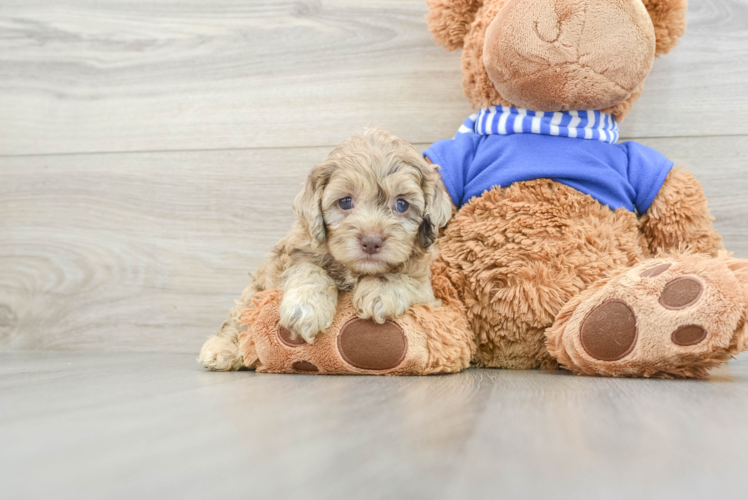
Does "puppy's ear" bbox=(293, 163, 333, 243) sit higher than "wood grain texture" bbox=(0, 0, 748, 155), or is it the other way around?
"wood grain texture" bbox=(0, 0, 748, 155)

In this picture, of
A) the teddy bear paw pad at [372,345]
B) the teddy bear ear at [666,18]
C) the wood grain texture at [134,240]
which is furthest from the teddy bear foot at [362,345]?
the teddy bear ear at [666,18]

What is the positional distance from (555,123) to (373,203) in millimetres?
517

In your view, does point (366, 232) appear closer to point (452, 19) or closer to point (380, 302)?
point (380, 302)

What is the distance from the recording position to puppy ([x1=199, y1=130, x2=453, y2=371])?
122cm

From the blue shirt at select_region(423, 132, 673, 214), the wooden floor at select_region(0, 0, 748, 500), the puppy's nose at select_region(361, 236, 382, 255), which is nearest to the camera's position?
the puppy's nose at select_region(361, 236, 382, 255)

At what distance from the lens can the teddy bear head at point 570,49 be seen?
50.8 inches

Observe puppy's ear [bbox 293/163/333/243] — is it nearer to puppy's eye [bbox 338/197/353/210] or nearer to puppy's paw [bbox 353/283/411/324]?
puppy's eye [bbox 338/197/353/210]

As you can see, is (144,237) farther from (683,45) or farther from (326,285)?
(683,45)

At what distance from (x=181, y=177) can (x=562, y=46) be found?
4.24 feet

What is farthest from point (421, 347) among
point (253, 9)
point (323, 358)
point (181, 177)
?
point (253, 9)

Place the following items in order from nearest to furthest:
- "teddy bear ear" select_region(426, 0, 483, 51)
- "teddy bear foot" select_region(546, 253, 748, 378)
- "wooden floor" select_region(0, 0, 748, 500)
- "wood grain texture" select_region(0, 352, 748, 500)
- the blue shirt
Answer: "wood grain texture" select_region(0, 352, 748, 500), "teddy bear foot" select_region(546, 253, 748, 378), the blue shirt, "teddy bear ear" select_region(426, 0, 483, 51), "wooden floor" select_region(0, 0, 748, 500)

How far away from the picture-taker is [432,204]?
1283mm

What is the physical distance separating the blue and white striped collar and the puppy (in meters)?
0.27

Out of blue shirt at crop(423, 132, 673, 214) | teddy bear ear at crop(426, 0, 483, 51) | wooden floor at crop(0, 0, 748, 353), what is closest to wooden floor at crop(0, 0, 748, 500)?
wooden floor at crop(0, 0, 748, 353)
